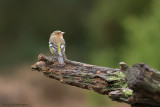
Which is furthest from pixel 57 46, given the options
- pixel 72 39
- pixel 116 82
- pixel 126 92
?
pixel 72 39

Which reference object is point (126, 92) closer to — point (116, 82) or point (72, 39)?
point (116, 82)

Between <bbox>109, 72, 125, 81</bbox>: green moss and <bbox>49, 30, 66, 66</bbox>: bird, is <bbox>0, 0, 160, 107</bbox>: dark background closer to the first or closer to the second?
<bbox>49, 30, 66, 66</bbox>: bird

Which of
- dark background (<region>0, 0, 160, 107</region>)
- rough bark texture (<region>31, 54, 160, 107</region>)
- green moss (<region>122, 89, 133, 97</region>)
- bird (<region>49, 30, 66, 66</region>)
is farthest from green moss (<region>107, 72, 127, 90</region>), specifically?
dark background (<region>0, 0, 160, 107</region>)

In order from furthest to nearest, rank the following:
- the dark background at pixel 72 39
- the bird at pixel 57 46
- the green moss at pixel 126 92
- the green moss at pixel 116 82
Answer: the dark background at pixel 72 39 < the bird at pixel 57 46 < the green moss at pixel 116 82 < the green moss at pixel 126 92

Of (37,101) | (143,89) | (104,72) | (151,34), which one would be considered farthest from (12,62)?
(143,89)

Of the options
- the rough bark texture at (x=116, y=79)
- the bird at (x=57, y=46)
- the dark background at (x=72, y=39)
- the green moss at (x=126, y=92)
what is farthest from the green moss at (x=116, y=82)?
the dark background at (x=72, y=39)

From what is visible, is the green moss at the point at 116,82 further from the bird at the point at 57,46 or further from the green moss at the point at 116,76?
the bird at the point at 57,46

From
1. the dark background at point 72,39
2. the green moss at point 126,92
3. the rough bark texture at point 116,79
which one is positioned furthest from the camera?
the dark background at point 72,39

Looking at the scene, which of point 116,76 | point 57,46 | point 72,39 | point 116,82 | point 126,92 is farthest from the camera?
point 72,39
